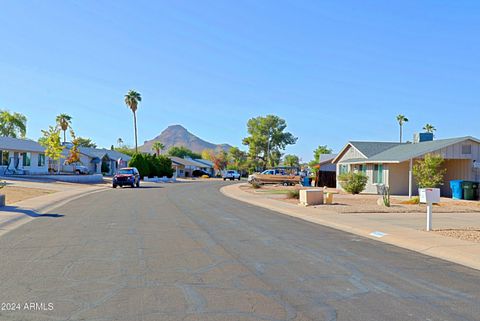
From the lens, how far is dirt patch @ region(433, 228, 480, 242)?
13336mm

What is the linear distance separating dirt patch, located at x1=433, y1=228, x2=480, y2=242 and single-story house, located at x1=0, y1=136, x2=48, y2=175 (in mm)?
45371

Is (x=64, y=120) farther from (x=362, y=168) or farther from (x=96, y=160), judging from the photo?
(x=362, y=168)

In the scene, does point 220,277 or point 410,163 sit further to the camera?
point 410,163

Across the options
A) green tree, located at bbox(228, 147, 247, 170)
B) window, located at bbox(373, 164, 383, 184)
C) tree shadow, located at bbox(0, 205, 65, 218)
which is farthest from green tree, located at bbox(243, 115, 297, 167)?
tree shadow, located at bbox(0, 205, 65, 218)

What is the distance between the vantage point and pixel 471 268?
9766 millimetres

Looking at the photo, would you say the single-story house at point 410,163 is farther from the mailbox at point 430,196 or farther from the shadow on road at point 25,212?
the shadow on road at point 25,212

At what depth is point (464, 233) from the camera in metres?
14.3

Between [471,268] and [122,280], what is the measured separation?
6.86m

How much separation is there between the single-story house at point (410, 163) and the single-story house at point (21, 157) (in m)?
34.9

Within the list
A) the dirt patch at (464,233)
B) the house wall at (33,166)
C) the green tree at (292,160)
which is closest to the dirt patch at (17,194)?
the dirt patch at (464,233)

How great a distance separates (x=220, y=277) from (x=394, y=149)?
3525cm

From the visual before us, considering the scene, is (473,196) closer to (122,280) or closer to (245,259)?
(245,259)

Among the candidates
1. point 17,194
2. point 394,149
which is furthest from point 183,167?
point 17,194

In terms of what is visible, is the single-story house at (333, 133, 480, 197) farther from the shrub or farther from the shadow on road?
the shadow on road
